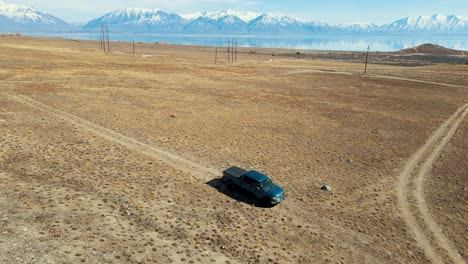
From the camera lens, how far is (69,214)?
16969mm

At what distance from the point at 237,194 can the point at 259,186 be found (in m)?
2.23

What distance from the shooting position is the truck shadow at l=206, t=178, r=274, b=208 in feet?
68.6

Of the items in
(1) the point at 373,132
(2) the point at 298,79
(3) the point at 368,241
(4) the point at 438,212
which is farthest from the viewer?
(2) the point at 298,79

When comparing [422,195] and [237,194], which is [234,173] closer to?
[237,194]

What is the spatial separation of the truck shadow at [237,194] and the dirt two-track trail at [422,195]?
9.33 meters

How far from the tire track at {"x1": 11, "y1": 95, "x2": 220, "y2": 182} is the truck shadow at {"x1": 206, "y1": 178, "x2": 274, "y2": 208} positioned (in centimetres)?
92

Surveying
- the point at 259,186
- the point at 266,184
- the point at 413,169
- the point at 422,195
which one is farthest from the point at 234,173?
the point at 413,169

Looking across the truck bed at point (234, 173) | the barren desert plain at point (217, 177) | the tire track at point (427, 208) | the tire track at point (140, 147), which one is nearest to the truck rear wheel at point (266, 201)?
the barren desert plain at point (217, 177)

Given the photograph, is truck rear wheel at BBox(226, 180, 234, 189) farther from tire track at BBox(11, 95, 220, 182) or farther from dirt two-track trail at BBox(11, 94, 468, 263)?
dirt two-track trail at BBox(11, 94, 468, 263)

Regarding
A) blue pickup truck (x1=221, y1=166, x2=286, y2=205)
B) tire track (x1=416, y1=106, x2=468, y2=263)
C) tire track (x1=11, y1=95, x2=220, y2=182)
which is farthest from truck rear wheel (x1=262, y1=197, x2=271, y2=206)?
tire track (x1=416, y1=106, x2=468, y2=263)

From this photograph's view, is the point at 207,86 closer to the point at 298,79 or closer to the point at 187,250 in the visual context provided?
the point at 298,79

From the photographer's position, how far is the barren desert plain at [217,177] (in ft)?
52.6

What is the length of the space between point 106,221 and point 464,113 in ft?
174

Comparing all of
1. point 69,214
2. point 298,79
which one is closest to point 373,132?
point 69,214
